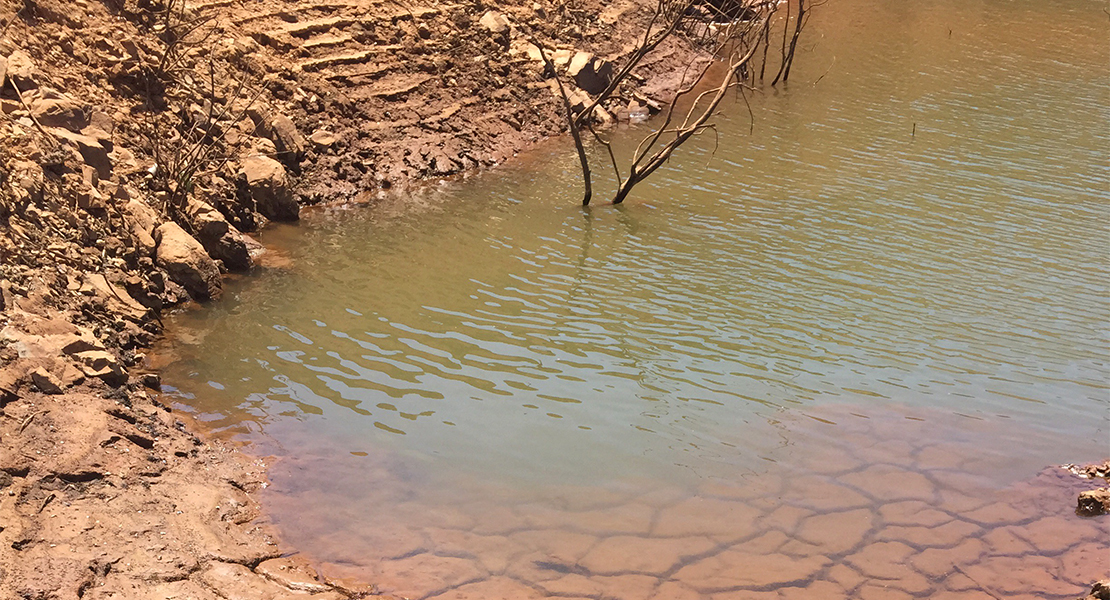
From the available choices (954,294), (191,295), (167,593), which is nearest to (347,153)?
(191,295)

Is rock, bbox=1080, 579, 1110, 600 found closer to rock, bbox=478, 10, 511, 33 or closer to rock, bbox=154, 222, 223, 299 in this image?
rock, bbox=154, 222, 223, 299

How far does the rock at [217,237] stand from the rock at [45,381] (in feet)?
10.3

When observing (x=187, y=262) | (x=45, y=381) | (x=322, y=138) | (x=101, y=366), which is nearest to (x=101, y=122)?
(x=187, y=262)

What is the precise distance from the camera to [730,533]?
5.20m

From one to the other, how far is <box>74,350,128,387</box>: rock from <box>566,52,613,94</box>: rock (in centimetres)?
925

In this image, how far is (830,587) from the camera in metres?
4.81

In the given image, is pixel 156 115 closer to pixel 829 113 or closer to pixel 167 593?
pixel 167 593

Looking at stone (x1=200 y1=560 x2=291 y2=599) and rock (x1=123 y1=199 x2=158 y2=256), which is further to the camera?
rock (x1=123 y1=199 x2=158 y2=256)

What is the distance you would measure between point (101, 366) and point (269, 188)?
161 inches

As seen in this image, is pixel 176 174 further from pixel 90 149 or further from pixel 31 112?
pixel 31 112

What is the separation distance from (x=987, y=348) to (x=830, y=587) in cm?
339

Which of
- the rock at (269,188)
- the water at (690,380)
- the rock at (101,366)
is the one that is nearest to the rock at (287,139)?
the rock at (269,188)

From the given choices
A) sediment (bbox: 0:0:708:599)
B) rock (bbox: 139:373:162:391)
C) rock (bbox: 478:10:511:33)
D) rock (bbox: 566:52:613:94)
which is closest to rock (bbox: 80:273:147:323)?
sediment (bbox: 0:0:708:599)

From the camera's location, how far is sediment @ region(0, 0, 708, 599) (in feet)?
14.6
